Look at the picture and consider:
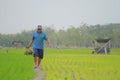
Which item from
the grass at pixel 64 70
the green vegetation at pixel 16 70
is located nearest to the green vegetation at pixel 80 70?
the grass at pixel 64 70

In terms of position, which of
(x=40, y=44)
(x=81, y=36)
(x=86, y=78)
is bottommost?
(x=86, y=78)

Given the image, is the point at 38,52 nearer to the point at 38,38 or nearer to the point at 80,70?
the point at 38,38

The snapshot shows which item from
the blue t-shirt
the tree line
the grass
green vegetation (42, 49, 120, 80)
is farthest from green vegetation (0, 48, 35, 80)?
the tree line

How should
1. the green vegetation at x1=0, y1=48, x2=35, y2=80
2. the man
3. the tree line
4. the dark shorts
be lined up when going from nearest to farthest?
the green vegetation at x1=0, y1=48, x2=35, y2=80
the man
the dark shorts
the tree line

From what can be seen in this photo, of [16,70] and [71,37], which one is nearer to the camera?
[16,70]

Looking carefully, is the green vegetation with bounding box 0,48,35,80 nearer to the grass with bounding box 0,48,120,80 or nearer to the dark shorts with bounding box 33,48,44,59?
the grass with bounding box 0,48,120,80

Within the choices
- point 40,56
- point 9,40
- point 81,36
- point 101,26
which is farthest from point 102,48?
point 101,26

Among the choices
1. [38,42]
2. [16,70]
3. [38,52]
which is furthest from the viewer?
[16,70]

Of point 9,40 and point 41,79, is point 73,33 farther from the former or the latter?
point 41,79

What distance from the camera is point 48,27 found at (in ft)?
511

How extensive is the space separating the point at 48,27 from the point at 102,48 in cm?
10259

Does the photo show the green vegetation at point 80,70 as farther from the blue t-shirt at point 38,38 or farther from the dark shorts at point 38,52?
the blue t-shirt at point 38,38

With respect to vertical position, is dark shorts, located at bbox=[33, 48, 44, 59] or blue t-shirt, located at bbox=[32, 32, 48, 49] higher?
blue t-shirt, located at bbox=[32, 32, 48, 49]

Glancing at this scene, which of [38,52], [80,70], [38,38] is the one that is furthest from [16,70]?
[80,70]
